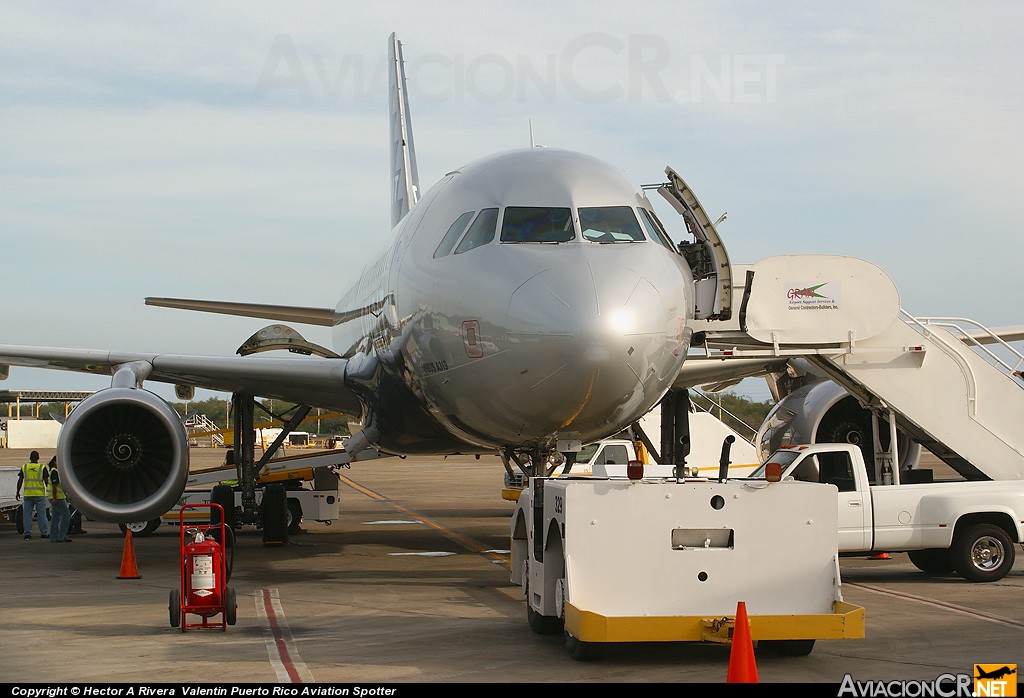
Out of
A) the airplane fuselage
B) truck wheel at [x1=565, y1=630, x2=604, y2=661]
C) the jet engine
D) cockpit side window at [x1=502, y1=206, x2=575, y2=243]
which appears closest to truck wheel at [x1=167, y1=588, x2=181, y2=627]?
the airplane fuselage

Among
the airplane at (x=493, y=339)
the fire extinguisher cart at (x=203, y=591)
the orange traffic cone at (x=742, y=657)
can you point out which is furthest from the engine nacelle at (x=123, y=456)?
the orange traffic cone at (x=742, y=657)

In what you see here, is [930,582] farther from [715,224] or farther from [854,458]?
[715,224]

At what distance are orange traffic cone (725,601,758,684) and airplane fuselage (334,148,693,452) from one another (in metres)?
2.80

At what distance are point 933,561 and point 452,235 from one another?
722cm

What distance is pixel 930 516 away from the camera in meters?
13.8

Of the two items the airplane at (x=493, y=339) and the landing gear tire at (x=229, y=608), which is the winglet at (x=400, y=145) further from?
the landing gear tire at (x=229, y=608)

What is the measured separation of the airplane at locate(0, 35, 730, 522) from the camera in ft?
32.9

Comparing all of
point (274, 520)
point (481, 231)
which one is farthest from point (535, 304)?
point (274, 520)

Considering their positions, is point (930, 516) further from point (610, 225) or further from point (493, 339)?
point (493, 339)

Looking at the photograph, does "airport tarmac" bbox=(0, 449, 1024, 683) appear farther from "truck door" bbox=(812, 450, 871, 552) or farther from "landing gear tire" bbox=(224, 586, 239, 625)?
"truck door" bbox=(812, 450, 871, 552)

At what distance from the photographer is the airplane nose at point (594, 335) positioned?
32.0ft

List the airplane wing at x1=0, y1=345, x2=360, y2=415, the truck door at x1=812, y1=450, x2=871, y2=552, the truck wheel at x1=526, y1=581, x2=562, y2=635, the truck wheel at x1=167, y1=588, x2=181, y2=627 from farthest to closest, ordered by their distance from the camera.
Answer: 1. the airplane wing at x1=0, y1=345, x2=360, y2=415
2. the truck door at x1=812, y1=450, x2=871, y2=552
3. the truck wheel at x1=167, y1=588, x2=181, y2=627
4. the truck wheel at x1=526, y1=581, x2=562, y2=635

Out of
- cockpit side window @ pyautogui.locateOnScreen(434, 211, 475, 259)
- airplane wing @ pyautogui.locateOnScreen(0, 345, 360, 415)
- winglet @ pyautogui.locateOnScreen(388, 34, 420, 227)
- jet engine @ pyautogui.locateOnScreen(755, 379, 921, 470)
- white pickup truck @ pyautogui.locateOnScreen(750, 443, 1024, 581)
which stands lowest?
white pickup truck @ pyautogui.locateOnScreen(750, 443, 1024, 581)

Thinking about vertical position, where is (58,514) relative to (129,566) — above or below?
below
